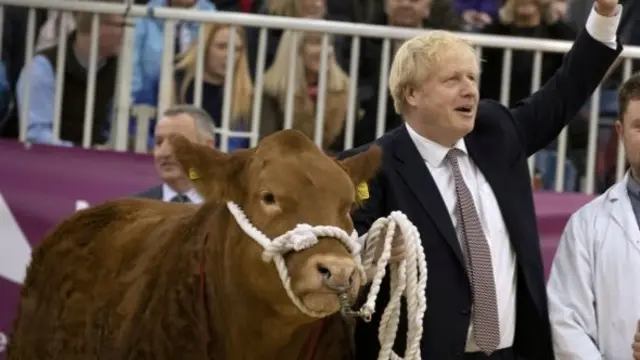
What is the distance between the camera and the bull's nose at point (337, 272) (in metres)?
3.07

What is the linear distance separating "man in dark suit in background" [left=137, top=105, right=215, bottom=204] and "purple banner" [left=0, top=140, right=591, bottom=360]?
1.32 ft

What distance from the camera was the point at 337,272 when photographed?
3.08m

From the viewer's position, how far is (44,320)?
4238mm

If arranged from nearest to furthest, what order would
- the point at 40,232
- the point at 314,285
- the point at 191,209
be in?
the point at 314,285 → the point at 191,209 → the point at 40,232

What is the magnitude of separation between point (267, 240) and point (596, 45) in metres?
1.14

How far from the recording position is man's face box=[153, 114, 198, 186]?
524cm

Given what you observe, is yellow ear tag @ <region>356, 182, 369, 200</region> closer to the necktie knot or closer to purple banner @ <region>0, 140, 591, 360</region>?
the necktie knot

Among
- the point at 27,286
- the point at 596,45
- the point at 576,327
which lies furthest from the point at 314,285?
the point at 27,286

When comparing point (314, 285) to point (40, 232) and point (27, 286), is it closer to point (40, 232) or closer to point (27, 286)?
point (27, 286)

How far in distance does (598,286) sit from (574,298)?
0.22ft

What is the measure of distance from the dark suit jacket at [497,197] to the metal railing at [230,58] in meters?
2.02

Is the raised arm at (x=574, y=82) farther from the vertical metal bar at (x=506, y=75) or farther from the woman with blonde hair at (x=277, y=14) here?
the woman with blonde hair at (x=277, y=14)

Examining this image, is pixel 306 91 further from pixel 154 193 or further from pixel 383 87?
pixel 154 193

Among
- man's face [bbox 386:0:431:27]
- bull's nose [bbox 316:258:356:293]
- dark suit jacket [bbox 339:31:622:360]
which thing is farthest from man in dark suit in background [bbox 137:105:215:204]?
bull's nose [bbox 316:258:356:293]
